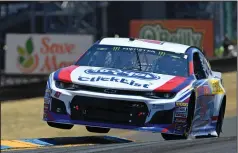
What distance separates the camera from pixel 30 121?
59.9 ft

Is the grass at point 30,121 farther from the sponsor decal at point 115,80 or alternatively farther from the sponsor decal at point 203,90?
the sponsor decal at point 115,80

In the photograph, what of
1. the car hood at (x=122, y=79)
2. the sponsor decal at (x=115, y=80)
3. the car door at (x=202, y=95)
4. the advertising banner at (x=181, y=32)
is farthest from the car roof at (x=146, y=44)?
the advertising banner at (x=181, y=32)

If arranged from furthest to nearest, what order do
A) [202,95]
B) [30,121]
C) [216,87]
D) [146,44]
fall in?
[30,121] < [216,87] < [146,44] < [202,95]

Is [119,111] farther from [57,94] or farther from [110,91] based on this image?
[57,94]

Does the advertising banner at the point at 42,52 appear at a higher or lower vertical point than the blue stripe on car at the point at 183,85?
lower

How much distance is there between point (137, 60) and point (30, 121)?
9.08 m

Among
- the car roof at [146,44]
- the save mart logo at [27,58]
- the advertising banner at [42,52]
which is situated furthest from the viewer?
the save mart logo at [27,58]

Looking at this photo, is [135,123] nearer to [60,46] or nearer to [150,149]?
[150,149]

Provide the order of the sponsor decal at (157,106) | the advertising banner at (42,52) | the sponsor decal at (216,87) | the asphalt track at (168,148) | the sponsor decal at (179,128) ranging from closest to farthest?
the asphalt track at (168,148) < the sponsor decal at (157,106) < the sponsor decal at (179,128) < the sponsor decal at (216,87) < the advertising banner at (42,52)

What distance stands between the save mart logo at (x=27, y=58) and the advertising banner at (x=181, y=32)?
17.3 feet

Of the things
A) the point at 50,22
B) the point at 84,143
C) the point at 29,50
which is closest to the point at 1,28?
the point at 50,22

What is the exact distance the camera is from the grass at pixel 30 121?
15922 millimetres

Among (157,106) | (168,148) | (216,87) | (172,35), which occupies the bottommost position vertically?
(172,35)

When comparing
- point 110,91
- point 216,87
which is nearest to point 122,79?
point 110,91
